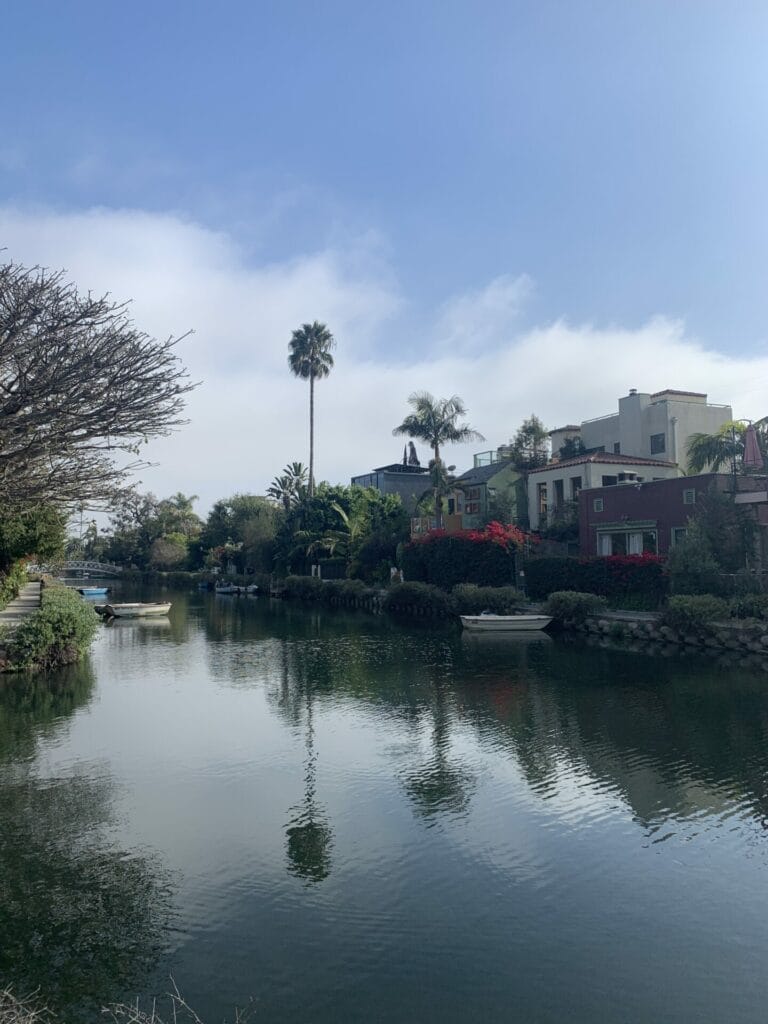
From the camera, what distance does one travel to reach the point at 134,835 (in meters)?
12.1

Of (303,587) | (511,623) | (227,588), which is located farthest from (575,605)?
(227,588)

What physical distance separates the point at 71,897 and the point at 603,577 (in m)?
33.1

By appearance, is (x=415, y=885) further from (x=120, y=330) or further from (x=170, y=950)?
(x=120, y=330)

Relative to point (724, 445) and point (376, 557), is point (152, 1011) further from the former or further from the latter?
point (376, 557)

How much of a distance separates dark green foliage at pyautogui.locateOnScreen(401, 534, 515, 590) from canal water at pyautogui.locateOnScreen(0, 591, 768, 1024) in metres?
22.4

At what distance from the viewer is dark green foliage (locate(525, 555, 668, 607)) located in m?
37.6

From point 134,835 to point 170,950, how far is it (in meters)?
3.72

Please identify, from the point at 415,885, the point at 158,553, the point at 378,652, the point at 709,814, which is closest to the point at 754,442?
the point at 378,652

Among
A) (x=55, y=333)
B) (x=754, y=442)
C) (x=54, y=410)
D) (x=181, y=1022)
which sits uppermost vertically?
(x=754, y=442)

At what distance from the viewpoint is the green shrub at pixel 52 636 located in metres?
26.8

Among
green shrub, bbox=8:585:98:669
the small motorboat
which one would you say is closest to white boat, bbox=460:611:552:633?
green shrub, bbox=8:585:98:669

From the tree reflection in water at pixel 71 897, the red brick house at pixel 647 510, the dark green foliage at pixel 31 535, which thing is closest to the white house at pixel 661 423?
the red brick house at pixel 647 510

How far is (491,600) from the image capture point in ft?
136

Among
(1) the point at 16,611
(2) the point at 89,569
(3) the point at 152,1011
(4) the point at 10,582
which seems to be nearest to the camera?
(3) the point at 152,1011
